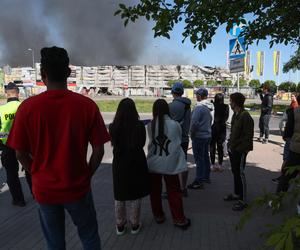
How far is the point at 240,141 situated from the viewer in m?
4.59

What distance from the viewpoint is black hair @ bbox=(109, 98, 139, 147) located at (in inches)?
143

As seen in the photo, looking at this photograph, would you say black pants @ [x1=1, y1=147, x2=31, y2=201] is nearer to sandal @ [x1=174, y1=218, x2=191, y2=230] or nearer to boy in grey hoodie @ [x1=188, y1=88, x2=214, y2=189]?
sandal @ [x1=174, y1=218, x2=191, y2=230]

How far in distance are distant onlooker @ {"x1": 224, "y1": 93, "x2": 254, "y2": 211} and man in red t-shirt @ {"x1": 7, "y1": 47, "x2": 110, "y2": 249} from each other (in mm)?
2649

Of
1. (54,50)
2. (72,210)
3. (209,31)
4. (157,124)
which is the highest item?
(209,31)

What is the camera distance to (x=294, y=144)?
4.17m

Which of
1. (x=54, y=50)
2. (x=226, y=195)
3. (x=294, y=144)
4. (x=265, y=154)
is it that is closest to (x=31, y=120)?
(x=54, y=50)

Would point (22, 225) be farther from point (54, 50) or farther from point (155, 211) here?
point (54, 50)

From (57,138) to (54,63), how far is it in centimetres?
45

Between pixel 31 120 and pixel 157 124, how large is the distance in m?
2.00

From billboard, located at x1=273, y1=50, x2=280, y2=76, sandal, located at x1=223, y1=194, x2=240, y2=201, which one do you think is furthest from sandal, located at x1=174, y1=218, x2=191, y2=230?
billboard, located at x1=273, y1=50, x2=280, y2=76

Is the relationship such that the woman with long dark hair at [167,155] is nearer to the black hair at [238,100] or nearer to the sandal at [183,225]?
the sandal at [183,225]

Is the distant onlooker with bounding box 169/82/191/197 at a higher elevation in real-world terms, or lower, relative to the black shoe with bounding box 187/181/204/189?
higher

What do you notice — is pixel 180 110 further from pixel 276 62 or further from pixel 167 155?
pixel 276 62

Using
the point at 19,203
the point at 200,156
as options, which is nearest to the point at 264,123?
the point at 200,156
